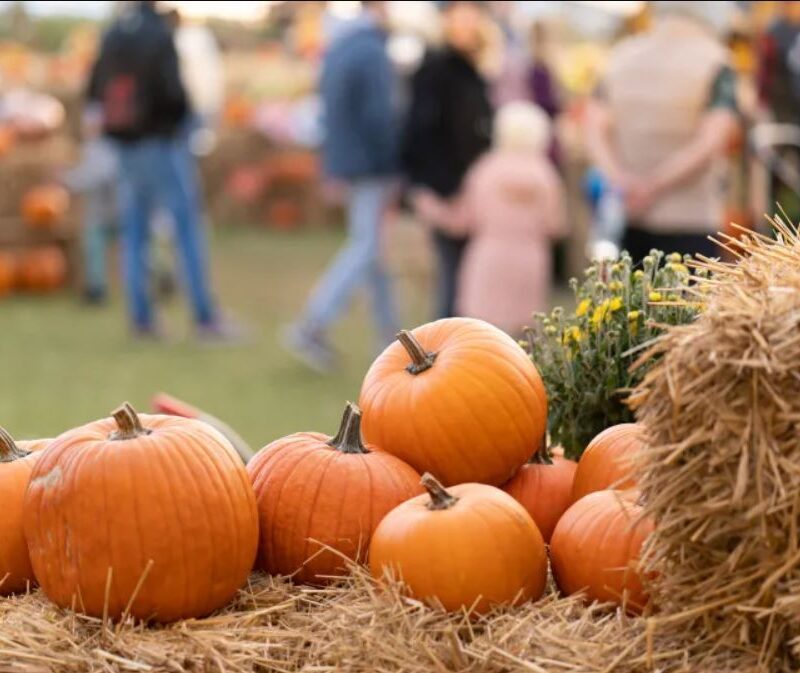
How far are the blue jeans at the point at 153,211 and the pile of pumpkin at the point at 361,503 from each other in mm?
6057

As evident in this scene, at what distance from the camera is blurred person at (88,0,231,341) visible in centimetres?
840

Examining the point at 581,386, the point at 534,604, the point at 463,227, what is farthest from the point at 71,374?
the point at 534,604

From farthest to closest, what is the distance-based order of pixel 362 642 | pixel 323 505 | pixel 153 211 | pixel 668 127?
pixel 153 211 → pixel 668 127 → pixel 323 505 → pixel 362 642

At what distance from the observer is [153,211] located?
907 cm

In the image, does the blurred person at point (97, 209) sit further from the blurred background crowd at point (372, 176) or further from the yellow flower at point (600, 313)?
the yellow flower at point (600, 313)

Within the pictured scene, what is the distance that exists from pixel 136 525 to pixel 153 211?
691 cm

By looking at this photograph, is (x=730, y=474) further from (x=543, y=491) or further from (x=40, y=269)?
(x=40, y=269)

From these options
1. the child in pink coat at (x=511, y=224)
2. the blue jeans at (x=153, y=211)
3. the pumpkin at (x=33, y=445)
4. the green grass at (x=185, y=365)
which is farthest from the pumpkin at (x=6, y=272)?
the pumpkin at (x=33, y=445)

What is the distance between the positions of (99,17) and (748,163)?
15.0 metres

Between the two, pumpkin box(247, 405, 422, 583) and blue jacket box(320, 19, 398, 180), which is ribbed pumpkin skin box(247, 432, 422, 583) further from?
blue jacket box(320, 19, 398, 180)

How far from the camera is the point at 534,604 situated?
2.38 meters

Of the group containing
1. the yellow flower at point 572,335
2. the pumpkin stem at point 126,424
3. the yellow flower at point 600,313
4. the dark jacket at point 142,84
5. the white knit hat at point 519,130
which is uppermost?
the dark jacket at point 142,84

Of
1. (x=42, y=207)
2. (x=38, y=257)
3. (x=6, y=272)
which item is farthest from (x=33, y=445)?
(x=42, y=207)

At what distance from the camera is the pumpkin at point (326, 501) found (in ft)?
8.35
